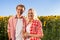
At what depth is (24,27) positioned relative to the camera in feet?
29.8

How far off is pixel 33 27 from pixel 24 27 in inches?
9.4

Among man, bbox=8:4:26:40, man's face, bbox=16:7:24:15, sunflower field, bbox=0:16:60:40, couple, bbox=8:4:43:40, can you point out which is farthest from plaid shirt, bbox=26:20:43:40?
sunflower field, bbox=0:16:60:40

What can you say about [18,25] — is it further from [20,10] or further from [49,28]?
[49,28]

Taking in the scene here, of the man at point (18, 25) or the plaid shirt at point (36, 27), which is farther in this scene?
the man at point (18, 25)

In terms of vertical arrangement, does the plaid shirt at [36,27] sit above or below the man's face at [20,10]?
below

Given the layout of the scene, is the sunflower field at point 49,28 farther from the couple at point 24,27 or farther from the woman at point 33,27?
the woman at point 33,27

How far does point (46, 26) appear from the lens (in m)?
10.5

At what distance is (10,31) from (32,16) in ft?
2.33

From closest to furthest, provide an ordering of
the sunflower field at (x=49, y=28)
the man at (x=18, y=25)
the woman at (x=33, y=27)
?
the woman at (x=33, y=27)
the man at (x=18, y=25)
the sunflower field at (x=49, y=28)

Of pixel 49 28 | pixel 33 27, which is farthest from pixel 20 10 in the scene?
pixel 49 28

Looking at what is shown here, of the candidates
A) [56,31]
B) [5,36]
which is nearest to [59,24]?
[56,31]

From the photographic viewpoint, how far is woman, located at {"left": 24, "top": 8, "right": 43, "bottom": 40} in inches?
353

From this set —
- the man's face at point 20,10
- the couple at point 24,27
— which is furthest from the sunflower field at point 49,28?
the man's face at point 20,10

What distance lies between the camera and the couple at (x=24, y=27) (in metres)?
8.98
